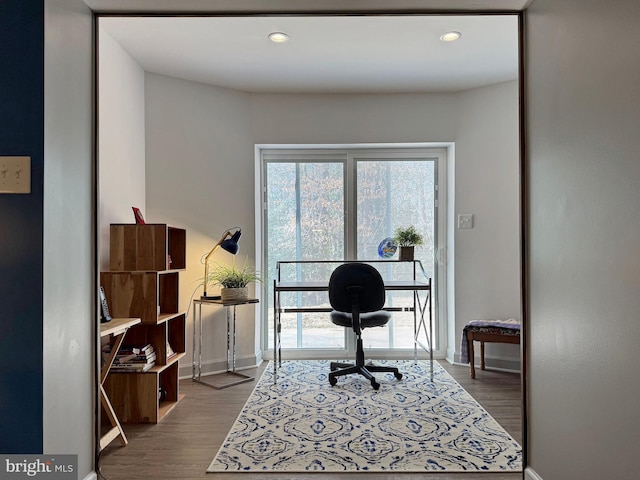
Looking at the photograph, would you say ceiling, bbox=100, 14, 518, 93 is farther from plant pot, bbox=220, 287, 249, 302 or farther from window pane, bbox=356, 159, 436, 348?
plant pot, bbox=220, 287, 249, 302

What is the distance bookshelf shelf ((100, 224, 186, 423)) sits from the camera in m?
2.66

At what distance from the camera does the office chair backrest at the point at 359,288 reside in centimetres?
322

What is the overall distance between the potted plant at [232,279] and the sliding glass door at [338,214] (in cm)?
45

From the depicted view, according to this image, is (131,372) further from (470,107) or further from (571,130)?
(470,107)

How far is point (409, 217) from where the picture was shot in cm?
416

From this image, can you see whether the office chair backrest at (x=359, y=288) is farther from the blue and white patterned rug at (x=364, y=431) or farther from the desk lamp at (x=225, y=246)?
the desk lamp at (x=225, y=246)

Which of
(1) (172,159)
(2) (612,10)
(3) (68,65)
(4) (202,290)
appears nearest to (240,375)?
(4) (202,290)

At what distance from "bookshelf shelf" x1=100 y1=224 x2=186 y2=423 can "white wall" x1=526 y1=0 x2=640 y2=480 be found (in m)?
2.11

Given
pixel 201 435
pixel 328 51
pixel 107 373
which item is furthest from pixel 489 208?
pixel 107 373

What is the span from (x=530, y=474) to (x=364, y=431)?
92 centimetres

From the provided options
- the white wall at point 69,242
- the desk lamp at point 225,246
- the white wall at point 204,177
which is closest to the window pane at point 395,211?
the white wall at point 204,177

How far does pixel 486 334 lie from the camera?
11.3 feet

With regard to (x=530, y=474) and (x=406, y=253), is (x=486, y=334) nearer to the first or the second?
(x=406, y=253)

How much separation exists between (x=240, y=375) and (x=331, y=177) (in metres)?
1.98
